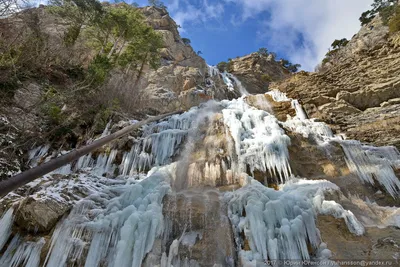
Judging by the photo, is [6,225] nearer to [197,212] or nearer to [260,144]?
[197,212]

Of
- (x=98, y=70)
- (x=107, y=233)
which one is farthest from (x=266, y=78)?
(x=107, y=233)

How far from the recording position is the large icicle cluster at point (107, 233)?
4.28 metres

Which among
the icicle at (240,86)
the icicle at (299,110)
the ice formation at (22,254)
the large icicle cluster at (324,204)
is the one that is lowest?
the ice formation at (22,254)

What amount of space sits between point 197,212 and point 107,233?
185 centimetres

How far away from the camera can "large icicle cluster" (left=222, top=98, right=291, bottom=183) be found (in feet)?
25.9

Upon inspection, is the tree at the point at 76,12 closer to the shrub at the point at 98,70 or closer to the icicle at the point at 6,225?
the shrub at the point at 98,70

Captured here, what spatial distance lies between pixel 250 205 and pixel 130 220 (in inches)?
95.0

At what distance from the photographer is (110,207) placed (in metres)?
5.39

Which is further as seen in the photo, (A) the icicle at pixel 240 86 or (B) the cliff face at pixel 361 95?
(A) the icicle at pixel 240 86

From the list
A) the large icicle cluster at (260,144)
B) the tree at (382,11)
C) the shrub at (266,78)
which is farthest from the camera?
the shrub at (266,78)

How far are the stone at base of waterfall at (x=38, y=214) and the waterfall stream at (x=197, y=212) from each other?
0.42 ft

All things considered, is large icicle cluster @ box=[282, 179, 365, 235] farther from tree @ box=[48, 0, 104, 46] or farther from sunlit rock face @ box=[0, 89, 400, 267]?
tree @ box=[48, 0, 104, 46]

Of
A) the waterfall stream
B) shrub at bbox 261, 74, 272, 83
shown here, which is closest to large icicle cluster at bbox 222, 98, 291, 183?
the waterfall stream

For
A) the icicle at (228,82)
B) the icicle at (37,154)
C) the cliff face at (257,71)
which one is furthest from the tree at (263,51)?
the icicle at (37,154)
